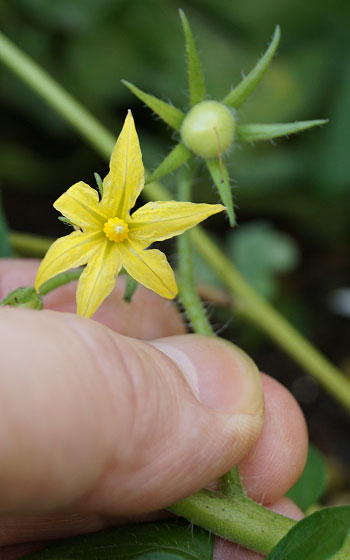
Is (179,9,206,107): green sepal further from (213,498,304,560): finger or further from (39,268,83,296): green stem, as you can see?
(213,498,304,560): finger

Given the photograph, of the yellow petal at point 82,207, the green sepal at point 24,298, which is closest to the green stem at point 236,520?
the green sepal at point 24,298

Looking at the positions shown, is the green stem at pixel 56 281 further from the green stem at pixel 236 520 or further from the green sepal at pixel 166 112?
the green stem at pixel 236 520

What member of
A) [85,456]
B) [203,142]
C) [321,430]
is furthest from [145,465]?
[321,430]

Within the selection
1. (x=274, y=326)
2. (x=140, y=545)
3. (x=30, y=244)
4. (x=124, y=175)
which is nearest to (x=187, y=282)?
(x=124, y=175)

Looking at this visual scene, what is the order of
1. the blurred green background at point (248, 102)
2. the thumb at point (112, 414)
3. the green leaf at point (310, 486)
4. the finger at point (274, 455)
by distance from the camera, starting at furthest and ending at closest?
the blurred green background at point (248, 102) < the green leaf at point (310, 486) < the finger at point (274, 455) < the thumb at point (112, 414)

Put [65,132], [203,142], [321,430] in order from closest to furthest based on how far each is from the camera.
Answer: [203,142] < [321,430] < [65,132]

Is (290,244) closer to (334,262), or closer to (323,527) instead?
(334,262)

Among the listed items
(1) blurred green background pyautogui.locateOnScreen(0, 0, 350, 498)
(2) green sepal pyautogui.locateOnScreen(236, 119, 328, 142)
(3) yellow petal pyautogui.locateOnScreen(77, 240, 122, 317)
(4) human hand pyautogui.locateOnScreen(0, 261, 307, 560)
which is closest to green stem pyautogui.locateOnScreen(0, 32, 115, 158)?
(2) green sepal pyautogui.locateOnScreen(236, 119, 328, 142)
